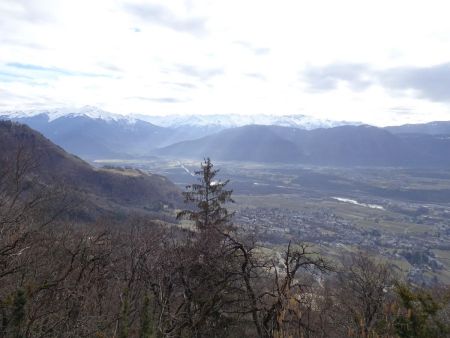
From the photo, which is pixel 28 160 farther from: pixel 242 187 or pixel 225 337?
pixel 242 187

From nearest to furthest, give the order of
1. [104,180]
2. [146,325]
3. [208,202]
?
[146,325]
[208,202]
[104,180]

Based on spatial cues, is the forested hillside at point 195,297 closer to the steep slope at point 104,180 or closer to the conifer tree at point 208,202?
the conifer tree at point 208,202

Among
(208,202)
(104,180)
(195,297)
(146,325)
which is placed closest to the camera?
(146,325)

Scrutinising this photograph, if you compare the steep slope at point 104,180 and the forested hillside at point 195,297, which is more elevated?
the forested hillside at point 195,297

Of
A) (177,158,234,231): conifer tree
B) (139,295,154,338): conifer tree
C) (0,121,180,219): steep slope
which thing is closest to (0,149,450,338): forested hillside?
(139,295,154,338): conifer tree

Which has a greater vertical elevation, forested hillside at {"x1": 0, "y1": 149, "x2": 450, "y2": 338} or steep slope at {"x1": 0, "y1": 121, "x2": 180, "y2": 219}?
forested hillside at {"x1": 0, "y1": 149, "x2": 450, "y2": 338}

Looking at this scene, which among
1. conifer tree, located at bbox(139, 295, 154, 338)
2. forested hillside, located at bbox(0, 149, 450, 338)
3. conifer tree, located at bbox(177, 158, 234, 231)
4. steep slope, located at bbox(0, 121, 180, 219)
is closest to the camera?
conifer tree, located at bbox(139, 295, 154, 338)

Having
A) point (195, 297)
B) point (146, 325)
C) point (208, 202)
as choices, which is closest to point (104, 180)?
point (208, 202)

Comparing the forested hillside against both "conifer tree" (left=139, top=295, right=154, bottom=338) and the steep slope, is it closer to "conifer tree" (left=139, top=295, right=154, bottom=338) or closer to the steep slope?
"conifer tree" (left=139, top=295, right=154, bottom=338)

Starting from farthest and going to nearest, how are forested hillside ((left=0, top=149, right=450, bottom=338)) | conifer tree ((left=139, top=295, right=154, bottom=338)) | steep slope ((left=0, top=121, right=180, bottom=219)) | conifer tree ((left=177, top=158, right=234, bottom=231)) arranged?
1. steep slope ((left=0, top=121, right=180, bottom=219))
2. conifer tree ((left=177, top=158, right=234, bottom=231))
3. forested hillside ((left=0, top=149, right=450, bottom=338))
4. conifer tree ((left=139, top=295, right=154, bottom=338))

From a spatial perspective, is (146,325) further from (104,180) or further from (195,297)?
(104,180)

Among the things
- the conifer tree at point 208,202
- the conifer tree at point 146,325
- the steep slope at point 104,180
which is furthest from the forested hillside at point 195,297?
the steep slope at point 104,180

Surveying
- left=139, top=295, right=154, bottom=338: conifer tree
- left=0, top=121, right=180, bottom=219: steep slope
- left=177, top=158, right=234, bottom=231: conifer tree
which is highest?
left=139, top=295, right=154, bottom=338: conifer tree

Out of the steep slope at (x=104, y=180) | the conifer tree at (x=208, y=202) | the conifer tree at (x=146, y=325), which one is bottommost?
the steep slope at (x=104, y=180)
